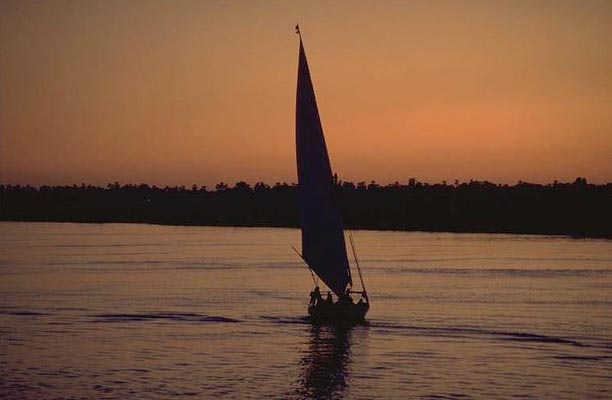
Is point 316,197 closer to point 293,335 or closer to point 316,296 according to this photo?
point 316,296

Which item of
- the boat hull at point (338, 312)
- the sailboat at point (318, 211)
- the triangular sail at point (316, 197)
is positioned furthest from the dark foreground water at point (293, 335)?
the triangular sail at point (316, 197)

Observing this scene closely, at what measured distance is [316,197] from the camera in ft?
147

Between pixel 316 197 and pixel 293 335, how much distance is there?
6.31 metres

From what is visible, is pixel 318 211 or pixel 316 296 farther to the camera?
pixel 316 296

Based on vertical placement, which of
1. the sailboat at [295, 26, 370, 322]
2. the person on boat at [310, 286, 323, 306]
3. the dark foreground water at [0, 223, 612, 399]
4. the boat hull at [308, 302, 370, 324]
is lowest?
the dark foreground water at [0, 223, 612, 399]

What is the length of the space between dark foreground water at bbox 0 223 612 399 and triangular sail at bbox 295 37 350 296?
10.1 ft

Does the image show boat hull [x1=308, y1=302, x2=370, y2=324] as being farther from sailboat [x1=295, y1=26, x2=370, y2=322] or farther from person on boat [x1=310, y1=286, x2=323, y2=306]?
person on boat [x1=310, y1=286, x2=323, y2=306]

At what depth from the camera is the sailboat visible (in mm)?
44375

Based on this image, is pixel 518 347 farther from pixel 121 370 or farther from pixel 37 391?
pixel 37 391

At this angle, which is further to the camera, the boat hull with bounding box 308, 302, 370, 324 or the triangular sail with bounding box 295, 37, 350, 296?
the boat hull with bounding box 308, 302, 370, 324

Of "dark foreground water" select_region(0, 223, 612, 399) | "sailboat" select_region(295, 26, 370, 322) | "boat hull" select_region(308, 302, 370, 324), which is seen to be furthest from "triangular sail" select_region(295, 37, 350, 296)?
"dark foreground water" select_region(0, 223, 612, 399)

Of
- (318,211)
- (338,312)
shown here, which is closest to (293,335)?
(338,312)

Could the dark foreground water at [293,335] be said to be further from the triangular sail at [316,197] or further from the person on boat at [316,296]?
the triangular sail at [316,197]

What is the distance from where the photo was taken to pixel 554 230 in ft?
545
